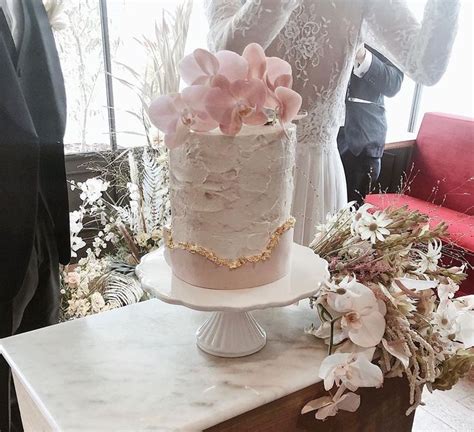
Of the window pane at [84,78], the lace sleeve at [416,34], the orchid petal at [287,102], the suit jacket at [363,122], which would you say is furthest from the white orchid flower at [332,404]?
the window pane at [84,78]

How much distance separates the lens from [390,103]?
12.4 ft

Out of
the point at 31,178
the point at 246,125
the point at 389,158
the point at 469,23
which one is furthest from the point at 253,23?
the point at 469,23

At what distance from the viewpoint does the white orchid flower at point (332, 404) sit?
73 centimetres

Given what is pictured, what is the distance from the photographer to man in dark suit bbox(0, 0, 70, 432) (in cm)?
106

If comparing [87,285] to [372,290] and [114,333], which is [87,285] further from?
[372,290]

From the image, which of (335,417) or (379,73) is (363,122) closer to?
(379,73)

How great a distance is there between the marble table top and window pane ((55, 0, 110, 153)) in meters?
1.71

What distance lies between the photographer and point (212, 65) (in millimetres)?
631

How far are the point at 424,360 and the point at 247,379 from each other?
0.26 m

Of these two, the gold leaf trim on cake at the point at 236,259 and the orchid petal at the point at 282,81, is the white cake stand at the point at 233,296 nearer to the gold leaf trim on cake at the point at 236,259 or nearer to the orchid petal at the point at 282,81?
the gold leaf trim on cake at the point at 236,259

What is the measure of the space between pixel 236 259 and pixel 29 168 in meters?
0.59

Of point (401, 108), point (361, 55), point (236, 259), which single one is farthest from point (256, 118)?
point (401, 108)

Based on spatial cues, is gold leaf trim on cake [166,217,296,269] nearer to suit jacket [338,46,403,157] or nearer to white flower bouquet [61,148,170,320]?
white flower bouquet [61,148,170,320]

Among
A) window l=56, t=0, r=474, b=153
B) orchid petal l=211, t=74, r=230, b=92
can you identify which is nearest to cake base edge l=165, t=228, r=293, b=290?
orchid petal l=211, t=74, r=230, b=92
